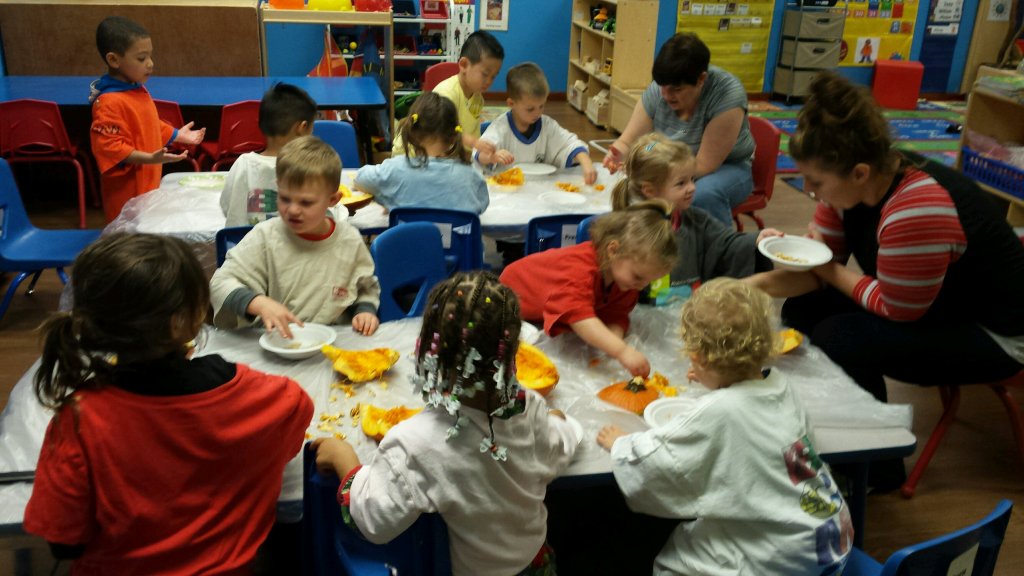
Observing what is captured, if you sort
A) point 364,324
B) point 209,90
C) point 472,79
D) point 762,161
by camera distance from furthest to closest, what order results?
point 209,90
point 762,161
point 472,79
point 364,324

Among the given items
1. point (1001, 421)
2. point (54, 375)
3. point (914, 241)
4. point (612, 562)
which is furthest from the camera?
point (1001, 421)

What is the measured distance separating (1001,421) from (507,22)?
653cm

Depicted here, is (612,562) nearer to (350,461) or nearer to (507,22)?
(350,461)

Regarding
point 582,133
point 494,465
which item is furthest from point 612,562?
point 582,133

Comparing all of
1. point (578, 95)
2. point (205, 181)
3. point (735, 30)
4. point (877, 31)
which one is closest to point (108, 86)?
point (205, 181)

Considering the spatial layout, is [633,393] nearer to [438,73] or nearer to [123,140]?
[123,140]

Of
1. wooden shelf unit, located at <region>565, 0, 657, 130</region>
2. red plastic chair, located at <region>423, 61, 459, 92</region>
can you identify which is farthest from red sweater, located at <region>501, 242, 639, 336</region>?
wooden shelf unit, located at <region>565, 0, 657, 130</region>

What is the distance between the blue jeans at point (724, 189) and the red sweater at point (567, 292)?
4.47 feet

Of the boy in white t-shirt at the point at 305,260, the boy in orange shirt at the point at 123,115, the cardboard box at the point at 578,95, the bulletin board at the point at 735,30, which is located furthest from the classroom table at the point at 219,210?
the bulletin board at the point at 735,30

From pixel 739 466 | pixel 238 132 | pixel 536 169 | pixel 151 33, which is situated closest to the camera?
pixel 739 466

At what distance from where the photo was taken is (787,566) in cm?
157

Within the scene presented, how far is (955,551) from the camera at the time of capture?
1380 millimetres

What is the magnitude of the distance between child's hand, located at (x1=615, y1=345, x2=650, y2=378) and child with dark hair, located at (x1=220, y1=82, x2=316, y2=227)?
1411mm

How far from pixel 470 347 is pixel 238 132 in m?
3.71
